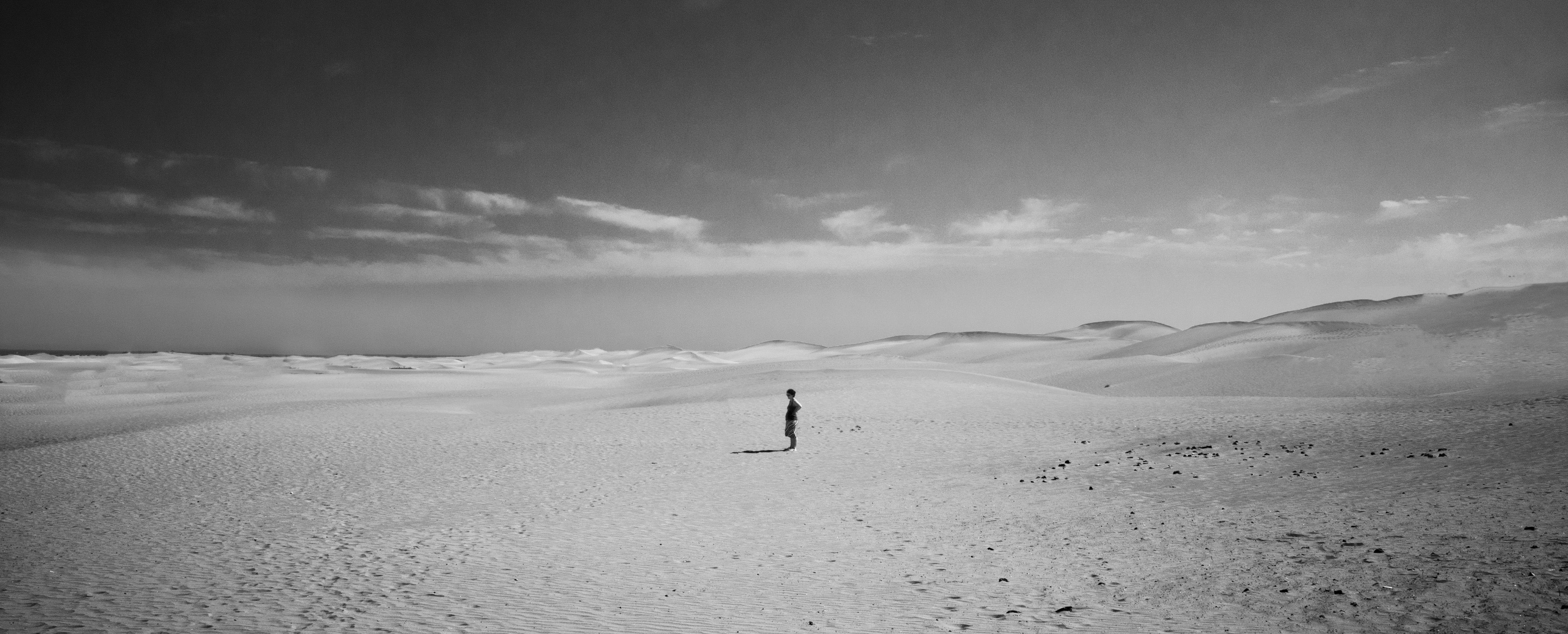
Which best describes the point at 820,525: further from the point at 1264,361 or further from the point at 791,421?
the point at 1264,361

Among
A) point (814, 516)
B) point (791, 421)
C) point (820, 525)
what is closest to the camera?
point (820, 525)

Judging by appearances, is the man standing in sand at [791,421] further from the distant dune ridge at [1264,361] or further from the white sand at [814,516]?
the distant dune ridge at [1264,361]

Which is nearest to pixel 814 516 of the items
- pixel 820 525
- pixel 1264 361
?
pixel 820 525

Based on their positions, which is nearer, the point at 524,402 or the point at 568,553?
the point at 568,553

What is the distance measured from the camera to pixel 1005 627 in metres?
7.16

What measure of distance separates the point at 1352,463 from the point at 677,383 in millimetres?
32771

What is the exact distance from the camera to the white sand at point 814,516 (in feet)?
25.4

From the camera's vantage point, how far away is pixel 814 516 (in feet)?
41.9

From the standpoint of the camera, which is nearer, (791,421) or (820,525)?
(820,525)

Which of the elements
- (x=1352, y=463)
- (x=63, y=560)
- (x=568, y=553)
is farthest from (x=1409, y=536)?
(x=63, y=560)

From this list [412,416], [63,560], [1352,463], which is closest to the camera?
[63,560]

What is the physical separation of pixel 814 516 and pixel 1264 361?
39440 millimetres

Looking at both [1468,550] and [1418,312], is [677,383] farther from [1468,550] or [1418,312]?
[1418,312]

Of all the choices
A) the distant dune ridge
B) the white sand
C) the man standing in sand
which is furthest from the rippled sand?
the distant dune ridge
